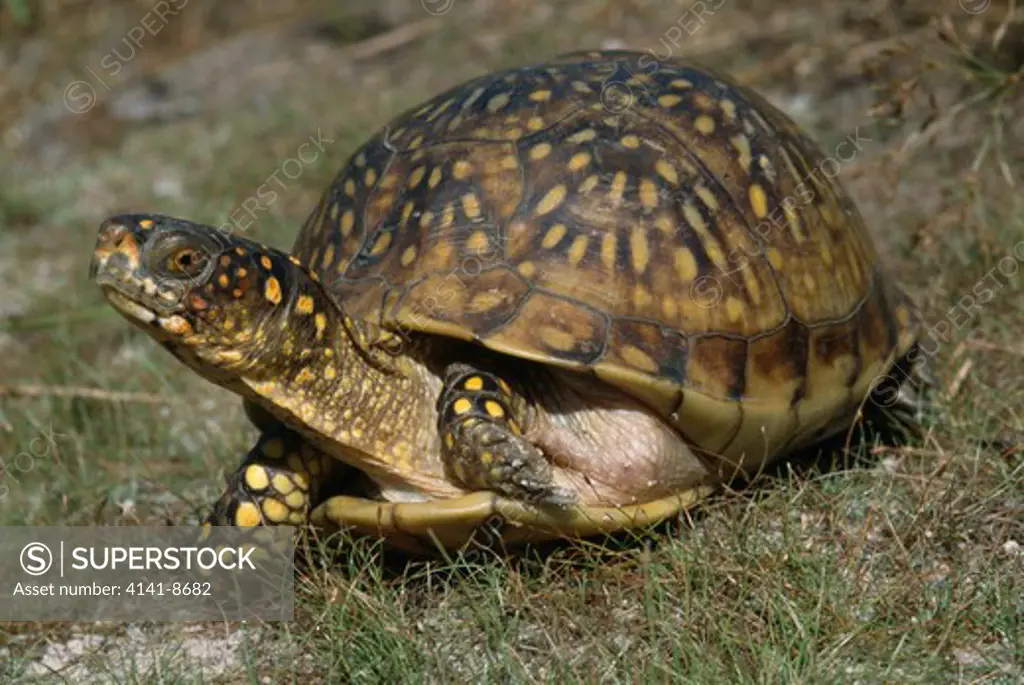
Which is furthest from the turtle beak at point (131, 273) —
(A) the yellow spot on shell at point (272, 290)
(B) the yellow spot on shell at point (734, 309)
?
(B) the yellow spot on shell at point (734, 309)

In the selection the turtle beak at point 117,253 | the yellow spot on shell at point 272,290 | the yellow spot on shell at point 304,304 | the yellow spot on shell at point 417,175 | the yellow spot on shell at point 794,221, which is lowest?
the yellow spot on shell at point 304,304

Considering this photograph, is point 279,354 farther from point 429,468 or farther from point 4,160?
point 4,160

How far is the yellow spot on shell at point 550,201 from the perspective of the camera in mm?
3098

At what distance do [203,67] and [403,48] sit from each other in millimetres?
1722

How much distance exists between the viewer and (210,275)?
2795mm

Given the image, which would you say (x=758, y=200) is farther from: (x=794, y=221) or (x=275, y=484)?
(x=275, y=484)

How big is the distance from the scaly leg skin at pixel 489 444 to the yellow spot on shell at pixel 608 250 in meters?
0.40

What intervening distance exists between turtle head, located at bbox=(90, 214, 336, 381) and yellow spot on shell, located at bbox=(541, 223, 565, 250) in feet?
1.87

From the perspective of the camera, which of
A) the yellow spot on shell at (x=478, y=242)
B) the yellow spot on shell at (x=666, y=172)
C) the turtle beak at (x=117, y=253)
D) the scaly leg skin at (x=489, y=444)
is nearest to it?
the turtle beak at (x=117, y=253)

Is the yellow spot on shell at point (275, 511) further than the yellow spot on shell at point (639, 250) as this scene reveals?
Yes

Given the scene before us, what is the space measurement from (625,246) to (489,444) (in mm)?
630

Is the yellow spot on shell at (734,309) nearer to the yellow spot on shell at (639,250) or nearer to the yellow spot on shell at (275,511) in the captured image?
the yellow spot on shell at (639,250)

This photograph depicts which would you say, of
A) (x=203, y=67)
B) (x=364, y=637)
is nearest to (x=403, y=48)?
(x=203, y=67)

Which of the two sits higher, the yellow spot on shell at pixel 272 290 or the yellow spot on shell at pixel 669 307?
the yellow spot on shell at pixel 272 290
